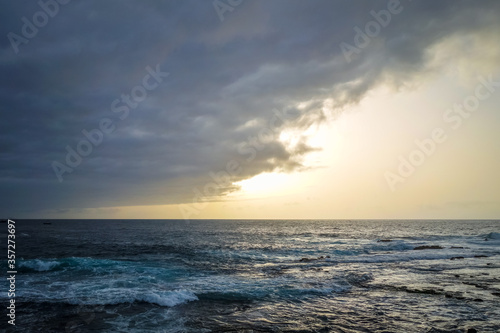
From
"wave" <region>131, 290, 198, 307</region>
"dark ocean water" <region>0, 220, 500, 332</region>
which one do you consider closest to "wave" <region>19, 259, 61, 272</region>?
"dark ocean water" <region>0, 220, 500, 332</region>

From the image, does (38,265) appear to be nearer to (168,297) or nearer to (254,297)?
(168,297)

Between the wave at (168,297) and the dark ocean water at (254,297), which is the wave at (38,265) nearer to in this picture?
the dark ocean water at (254,297)

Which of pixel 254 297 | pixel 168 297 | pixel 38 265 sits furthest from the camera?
pixel 38 265

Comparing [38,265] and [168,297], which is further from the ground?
[168,297]

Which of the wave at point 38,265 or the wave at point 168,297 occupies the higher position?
the wave at point 168,297

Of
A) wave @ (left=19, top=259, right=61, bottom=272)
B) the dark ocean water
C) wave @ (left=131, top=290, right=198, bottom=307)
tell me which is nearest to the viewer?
the dark ocean water

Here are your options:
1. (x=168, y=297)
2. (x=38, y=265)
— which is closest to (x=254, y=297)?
(x=168, y=297)

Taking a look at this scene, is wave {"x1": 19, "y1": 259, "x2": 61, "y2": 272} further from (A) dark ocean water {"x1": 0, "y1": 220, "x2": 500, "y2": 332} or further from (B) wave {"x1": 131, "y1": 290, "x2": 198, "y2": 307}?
(B) wave {"x1": 131, "y1": 290, "x2": 198, "y2": 307}

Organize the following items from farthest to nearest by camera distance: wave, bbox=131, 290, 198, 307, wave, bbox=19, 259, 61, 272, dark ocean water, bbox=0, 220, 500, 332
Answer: wave, bbox=19, 259, 61, 272 < wave, bbox=131, 290, 198, 307 < dark ocean water, bbox=0, 220, 500, 332

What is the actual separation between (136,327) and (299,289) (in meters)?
Result: 12.7

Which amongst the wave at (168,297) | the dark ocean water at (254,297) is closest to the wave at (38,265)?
the dark ocean water at (254,297)

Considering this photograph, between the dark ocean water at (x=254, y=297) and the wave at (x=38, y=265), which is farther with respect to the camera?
the wave at (x=38, y=265)

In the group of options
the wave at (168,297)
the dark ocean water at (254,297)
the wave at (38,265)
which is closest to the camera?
the dark ocean water at (254,297)

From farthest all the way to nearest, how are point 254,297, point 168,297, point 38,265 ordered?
point 38,265 → point 254,297 → point 168,297
